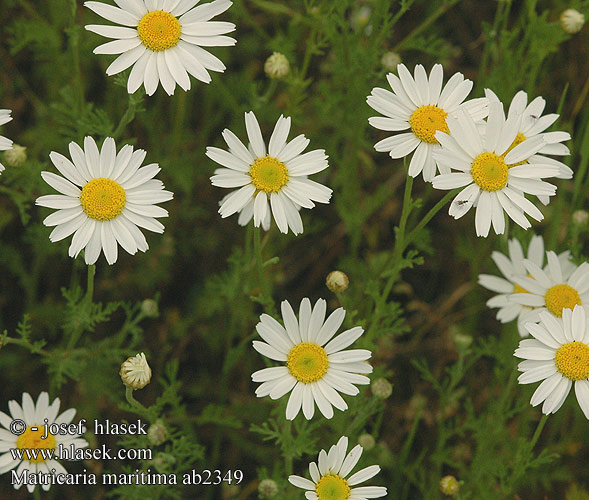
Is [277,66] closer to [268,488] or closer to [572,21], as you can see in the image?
[572,21]

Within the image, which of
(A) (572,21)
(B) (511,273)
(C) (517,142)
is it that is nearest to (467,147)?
(C) (517,142)

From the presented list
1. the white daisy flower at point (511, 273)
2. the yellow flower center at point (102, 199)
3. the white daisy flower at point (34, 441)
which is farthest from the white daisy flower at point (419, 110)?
the white daisy flower at point (34, 441)

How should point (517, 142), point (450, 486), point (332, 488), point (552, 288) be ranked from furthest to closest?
point (552, 288) < point (450, 486) < point (517, 142) < point (332, 488)

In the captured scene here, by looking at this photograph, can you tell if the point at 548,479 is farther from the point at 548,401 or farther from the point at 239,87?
the point at 239,87

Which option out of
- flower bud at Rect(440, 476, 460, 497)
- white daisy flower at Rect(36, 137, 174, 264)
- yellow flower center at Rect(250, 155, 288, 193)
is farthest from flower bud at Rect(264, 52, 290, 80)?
flower bud at Rect(440, 476, 460, 497)

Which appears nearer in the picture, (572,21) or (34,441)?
(34,441)

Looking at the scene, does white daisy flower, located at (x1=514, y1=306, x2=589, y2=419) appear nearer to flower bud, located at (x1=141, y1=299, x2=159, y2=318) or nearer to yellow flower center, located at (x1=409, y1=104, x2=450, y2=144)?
yellow flower center, located at (x1=409, y1=104, x2=450, y2=144)

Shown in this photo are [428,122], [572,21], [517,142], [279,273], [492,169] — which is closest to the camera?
[492,169]
